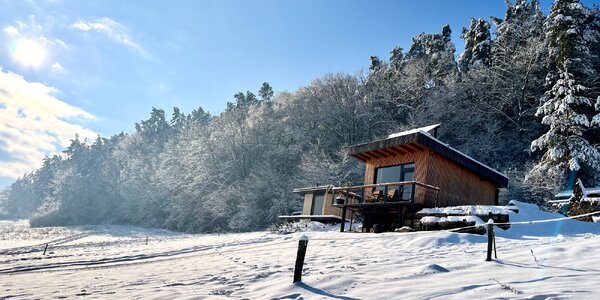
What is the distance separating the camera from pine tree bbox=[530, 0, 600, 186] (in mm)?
24703

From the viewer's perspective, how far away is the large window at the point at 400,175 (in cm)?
1859

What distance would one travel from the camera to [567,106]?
82.6 feet

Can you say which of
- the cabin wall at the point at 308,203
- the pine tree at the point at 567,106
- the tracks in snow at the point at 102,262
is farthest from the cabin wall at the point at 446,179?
the tracks in snow at the point at 102,262

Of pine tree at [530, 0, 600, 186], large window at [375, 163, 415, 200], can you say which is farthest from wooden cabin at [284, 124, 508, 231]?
pine tree at [530, 0, 600, 186]

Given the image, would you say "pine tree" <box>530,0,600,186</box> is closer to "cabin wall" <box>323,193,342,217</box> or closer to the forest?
the forest

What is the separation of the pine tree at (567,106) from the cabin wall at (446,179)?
22.6 ft

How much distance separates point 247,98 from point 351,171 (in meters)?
35.5

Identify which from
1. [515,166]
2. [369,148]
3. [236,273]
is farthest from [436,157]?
[515,166]

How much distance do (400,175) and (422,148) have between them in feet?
6.07

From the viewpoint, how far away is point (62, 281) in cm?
870

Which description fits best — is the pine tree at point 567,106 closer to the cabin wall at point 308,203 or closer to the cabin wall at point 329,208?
the cabin wall at point 329,208

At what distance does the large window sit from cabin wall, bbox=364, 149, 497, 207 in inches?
8.6

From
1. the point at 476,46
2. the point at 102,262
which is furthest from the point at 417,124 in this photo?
the point at 102,262

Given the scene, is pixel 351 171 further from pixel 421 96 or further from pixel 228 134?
pixel 228 134
